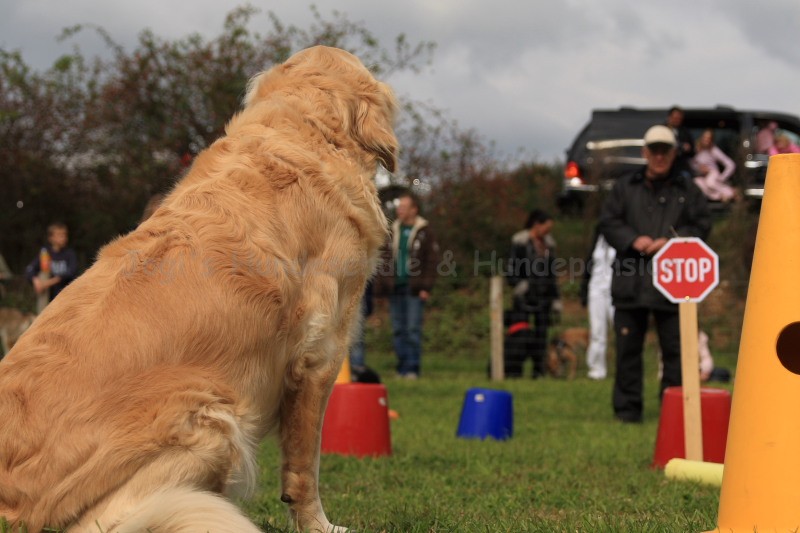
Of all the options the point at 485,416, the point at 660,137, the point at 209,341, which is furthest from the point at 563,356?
the point at 209,341

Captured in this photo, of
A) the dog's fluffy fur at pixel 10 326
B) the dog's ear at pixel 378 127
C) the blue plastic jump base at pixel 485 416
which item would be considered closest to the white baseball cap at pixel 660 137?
the blue plastic jump base at pixel 485 416

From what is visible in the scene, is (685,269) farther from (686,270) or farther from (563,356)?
(563,356)

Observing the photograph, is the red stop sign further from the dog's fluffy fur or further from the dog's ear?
the dog's fluffy fur

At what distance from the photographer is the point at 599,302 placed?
12.0 metres

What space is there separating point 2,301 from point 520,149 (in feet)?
38.6

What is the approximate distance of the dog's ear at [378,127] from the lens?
3.80 m

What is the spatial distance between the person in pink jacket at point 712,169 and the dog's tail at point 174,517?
1552 cm

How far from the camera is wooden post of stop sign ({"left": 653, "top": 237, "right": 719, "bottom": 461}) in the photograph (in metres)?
5.39

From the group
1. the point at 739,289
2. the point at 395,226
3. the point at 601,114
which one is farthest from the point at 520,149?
the point at 395,226

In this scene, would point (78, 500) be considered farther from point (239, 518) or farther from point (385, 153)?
point (385, 153)

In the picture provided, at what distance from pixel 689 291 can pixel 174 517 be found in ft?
12.4

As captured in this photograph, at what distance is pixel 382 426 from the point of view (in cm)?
598

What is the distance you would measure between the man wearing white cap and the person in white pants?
372 cm

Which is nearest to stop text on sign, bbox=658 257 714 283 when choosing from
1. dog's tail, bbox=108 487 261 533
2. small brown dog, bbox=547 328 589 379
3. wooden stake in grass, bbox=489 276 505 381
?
dog's tail, bbox=108 487 261 533
